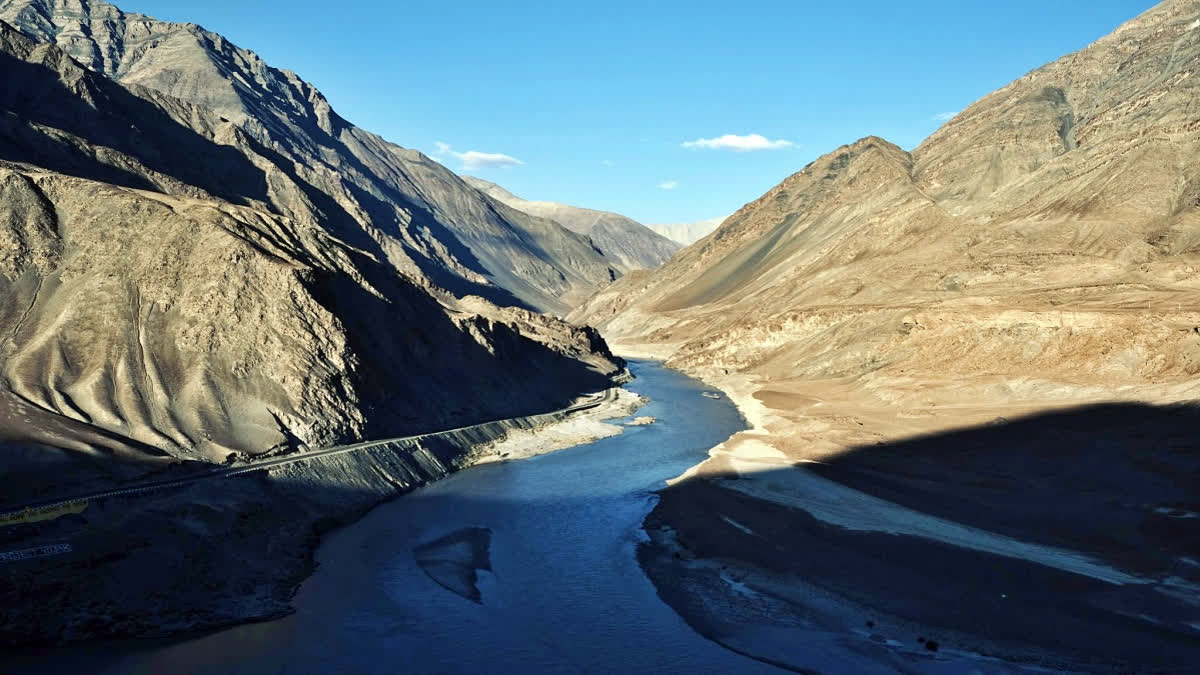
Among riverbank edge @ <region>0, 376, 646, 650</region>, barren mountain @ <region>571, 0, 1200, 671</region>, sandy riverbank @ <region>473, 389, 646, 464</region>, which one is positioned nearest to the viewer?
riverbank edge @ <region>0, 376, 646, 650</region>

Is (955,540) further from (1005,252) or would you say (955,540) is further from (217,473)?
(1005,252)

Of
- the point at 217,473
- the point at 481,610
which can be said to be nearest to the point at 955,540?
the point at 481,610

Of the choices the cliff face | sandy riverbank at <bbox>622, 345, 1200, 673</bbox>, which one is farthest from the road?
the cliff face

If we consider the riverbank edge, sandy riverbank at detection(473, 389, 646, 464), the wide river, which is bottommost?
the wide river

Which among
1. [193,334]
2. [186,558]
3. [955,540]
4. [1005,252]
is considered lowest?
[955,540]

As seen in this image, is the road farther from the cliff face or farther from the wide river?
the cliff face

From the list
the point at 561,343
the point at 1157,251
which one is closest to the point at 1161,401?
the point at 1157,251
